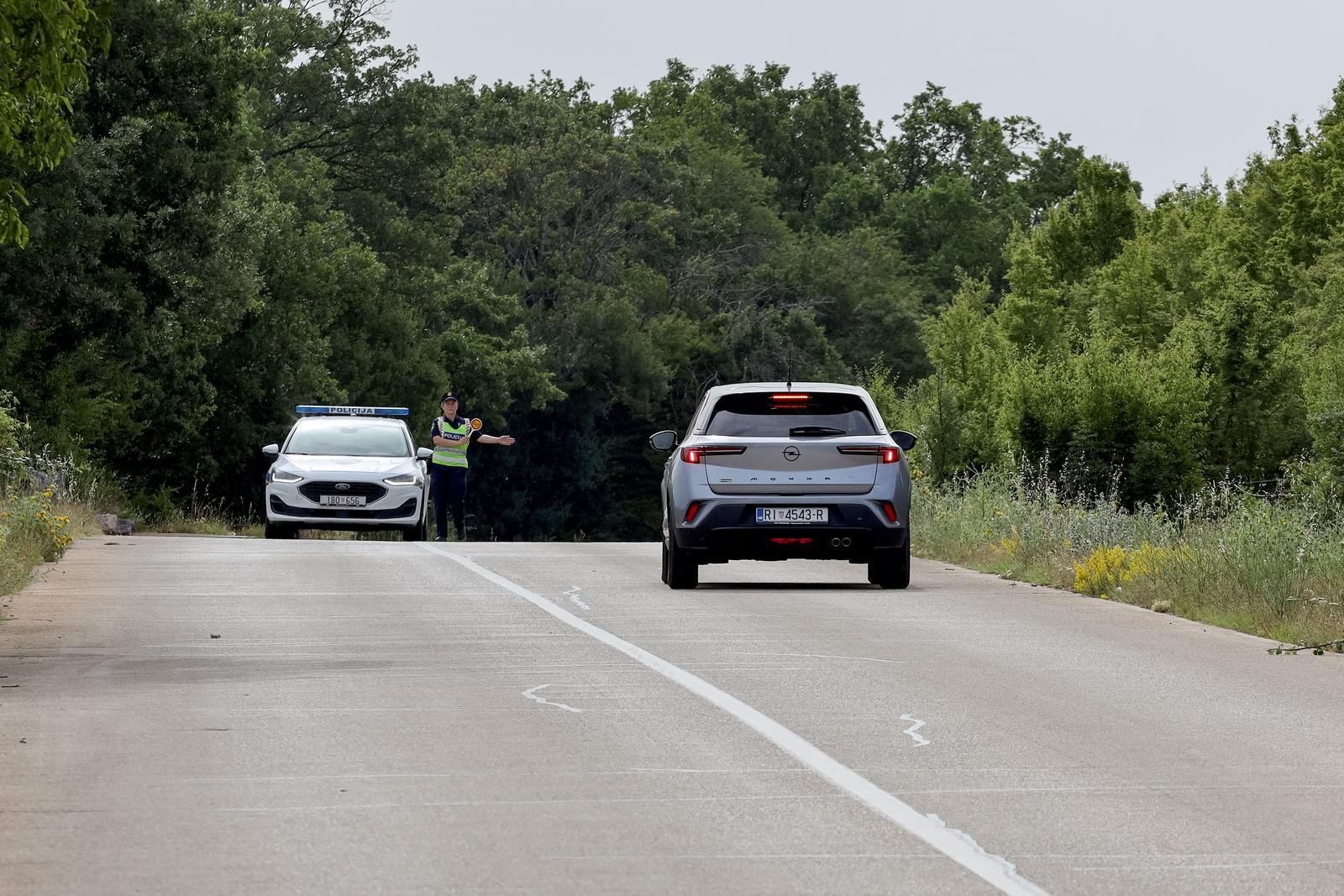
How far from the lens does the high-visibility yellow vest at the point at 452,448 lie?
31.2 metres

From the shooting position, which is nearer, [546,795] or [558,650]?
[546,795]

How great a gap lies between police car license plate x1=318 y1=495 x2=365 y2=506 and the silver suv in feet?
31.4

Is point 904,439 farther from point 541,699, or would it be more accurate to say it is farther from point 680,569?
point 541,699

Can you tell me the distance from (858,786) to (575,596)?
9.77m

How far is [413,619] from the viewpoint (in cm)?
1638

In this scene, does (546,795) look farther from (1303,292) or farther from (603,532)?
(603,532)

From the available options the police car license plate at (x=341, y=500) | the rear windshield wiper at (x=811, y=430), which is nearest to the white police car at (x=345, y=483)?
the police car license plate at (x=341, y=500)

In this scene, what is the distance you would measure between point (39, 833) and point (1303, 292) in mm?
52804

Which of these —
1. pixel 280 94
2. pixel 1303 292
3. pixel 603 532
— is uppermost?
pixel 280 94

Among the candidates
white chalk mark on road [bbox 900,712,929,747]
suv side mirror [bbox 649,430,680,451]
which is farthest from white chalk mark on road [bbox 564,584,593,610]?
white chalk mark on road [bbox 900,712,929,747]

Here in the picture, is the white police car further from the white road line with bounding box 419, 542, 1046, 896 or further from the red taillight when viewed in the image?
the white road line with bounding box 419, 542, 1046, 896

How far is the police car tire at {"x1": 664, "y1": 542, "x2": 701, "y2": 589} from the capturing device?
762 inches

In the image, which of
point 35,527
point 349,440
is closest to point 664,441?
point 35,527

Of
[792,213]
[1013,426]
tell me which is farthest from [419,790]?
[792,213]
